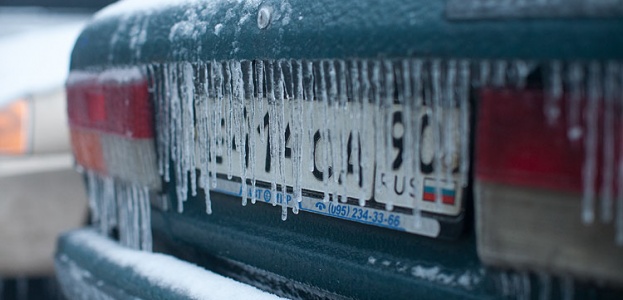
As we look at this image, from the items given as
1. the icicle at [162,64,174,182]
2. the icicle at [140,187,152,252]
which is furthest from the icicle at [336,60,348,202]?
the icicle at [140,187,152,252]

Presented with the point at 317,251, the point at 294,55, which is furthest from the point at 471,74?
the point at 317,251

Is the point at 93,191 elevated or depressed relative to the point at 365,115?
depressed

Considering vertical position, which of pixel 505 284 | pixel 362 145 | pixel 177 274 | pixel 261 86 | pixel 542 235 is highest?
pixel 261 86

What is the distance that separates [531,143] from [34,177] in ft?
7.78

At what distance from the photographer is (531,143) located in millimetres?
977

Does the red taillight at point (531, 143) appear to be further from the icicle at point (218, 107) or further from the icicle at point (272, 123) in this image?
the icicle at point (218, 107)

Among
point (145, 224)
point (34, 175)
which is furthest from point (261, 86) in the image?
point (34, 175)

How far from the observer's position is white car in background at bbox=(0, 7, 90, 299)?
2.79m

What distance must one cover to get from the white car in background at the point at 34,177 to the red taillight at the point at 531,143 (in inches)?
88.1

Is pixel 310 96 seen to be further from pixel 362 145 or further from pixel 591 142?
pixel 591 142

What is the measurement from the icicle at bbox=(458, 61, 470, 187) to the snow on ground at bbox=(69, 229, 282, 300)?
1.89ft

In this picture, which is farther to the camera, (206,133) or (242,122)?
(206,133)

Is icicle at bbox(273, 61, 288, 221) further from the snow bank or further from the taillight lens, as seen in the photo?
the snow bank

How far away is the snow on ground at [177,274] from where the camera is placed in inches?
59.9
